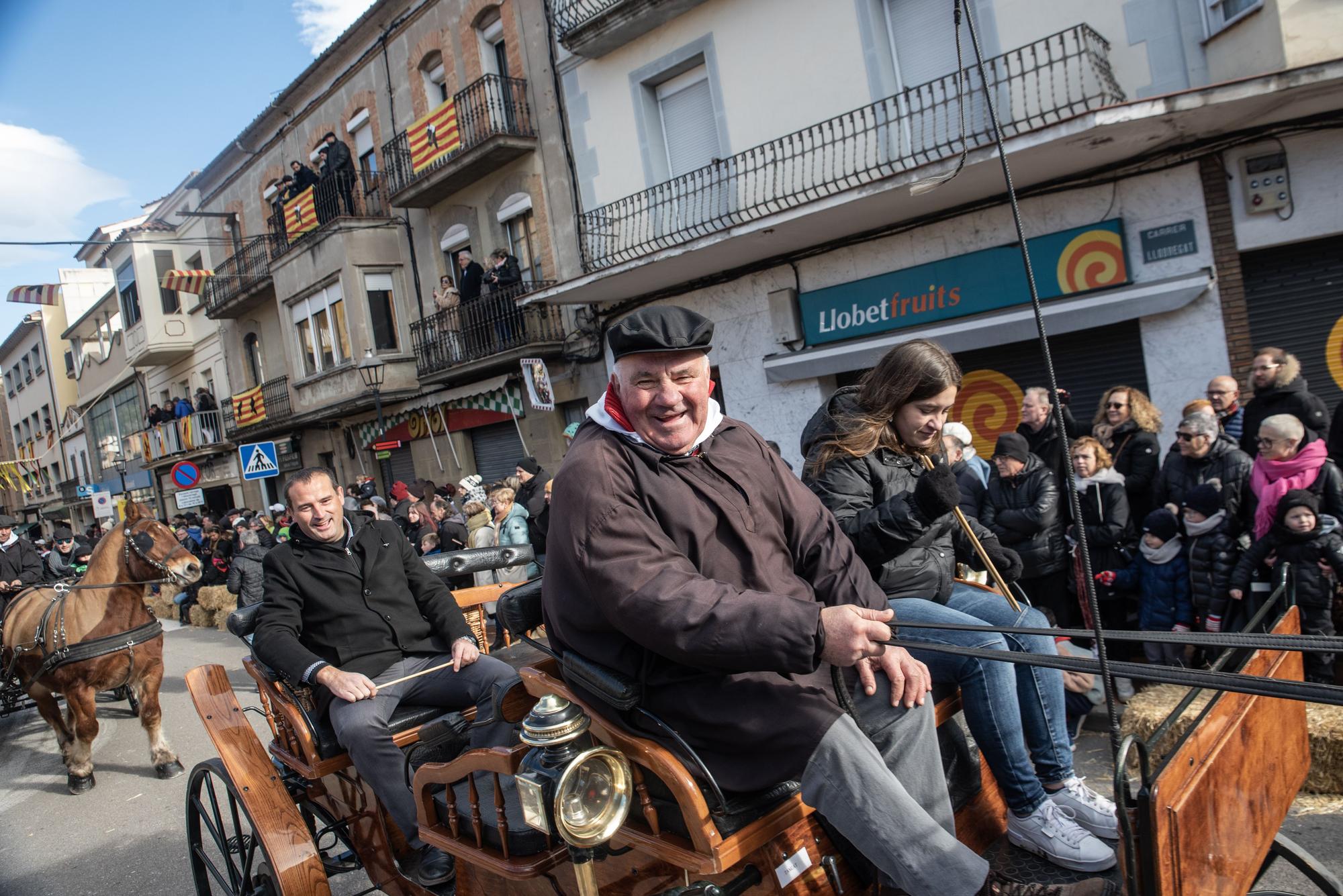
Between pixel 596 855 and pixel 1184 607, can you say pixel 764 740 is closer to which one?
pixel 596 855

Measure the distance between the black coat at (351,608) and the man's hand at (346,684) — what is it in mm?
108

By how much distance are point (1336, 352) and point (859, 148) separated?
5.61 m

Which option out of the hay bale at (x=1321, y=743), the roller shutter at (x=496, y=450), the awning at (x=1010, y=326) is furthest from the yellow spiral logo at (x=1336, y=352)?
the roller shutter at (x=496, y=450)

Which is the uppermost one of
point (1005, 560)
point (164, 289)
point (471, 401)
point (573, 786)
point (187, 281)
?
point (164, 289)

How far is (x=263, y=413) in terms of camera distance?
81.8 feet

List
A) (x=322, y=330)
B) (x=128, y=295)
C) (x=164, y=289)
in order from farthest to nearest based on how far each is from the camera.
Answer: (x=128, y=295) < (x=164, y=289) < (x=322, y=330)

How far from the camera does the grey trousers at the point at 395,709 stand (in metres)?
3.27

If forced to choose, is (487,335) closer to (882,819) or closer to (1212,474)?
(1212,474)

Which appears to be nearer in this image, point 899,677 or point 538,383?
point 899,677

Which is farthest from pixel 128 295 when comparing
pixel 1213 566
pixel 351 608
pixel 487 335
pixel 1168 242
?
pixel 1213 566

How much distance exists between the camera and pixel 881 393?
3.21 meters

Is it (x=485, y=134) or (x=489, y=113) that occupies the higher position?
(x=489, y=113)

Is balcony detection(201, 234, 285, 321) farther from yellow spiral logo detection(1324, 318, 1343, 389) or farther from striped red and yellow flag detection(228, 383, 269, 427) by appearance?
yellow spiral logo detection(1324, 318, 1343, 389)

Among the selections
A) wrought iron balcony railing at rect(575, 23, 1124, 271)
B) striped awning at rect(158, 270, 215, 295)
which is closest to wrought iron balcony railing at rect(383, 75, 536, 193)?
wrought iron balcony railing at rect(575, 23, 1124, 271)
